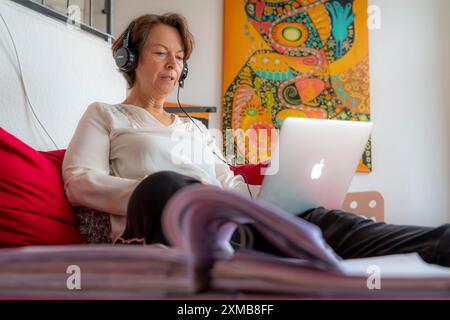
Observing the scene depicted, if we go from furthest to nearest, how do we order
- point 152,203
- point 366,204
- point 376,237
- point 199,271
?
point 366,204
point 376,237
point 152,203
point 199,271

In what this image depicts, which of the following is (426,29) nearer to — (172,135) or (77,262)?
(172,135)

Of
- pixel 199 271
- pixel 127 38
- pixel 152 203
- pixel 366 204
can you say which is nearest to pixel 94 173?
pixel 152 203

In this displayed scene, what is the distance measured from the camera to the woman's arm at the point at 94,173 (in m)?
0.92

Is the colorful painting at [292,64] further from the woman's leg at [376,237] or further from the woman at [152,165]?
the woman's leg at [376,237]

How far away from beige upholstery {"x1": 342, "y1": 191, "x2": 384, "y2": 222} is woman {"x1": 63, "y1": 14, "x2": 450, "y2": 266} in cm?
46

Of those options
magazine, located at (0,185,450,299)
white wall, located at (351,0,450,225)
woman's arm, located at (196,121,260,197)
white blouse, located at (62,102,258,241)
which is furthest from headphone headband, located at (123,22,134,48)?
white wall, located at (351,0,450,225)

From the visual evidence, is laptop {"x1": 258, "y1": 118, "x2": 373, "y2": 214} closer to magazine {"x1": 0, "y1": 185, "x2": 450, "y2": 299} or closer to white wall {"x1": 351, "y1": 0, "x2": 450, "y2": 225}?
magazine {"x1": 0, "y1": 185, "x2": 450, "y2": 299}

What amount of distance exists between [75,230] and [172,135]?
380 millimetres

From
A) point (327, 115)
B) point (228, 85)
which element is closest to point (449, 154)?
point (327, 115)

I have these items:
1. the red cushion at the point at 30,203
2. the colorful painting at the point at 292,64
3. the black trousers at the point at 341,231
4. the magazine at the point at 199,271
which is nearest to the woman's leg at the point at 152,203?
the black trousers at the point at 341,231

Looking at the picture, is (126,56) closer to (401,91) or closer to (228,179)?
(228,179)

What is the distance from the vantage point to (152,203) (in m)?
0.62

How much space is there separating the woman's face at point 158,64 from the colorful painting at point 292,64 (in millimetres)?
1130

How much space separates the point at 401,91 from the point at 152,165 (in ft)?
6.41
